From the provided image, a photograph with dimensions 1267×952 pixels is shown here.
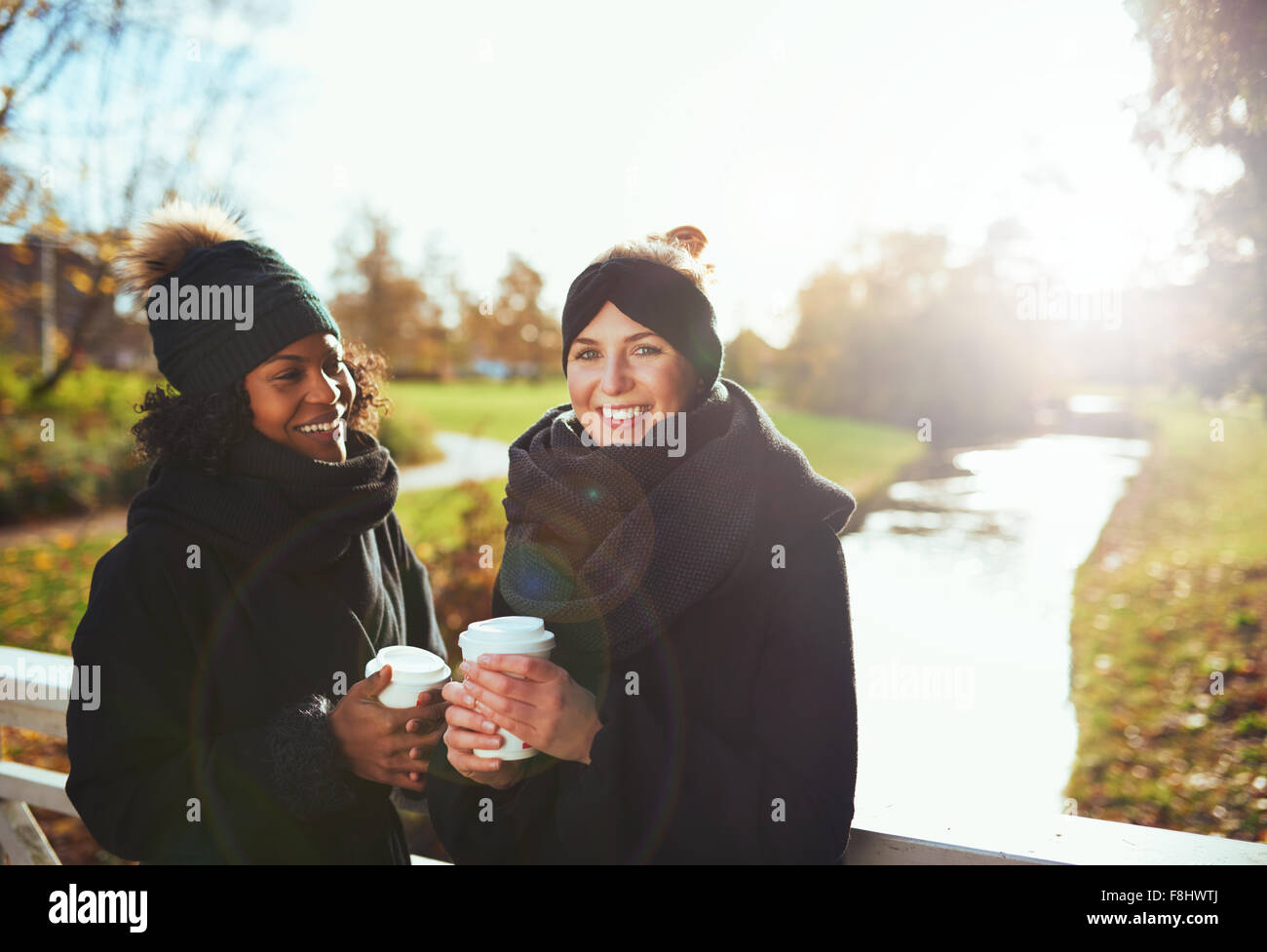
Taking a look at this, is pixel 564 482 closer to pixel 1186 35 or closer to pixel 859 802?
pixel 859 802

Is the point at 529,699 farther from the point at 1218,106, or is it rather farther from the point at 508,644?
the point at 1218,106

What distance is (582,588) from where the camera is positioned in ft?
5.79

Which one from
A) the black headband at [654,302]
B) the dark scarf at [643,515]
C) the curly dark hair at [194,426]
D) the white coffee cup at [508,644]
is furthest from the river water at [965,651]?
the curly dark hair at [194,426]

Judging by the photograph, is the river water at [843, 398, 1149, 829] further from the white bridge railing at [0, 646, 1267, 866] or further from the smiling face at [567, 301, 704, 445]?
the smiling face at [567, 301, 704, 445]

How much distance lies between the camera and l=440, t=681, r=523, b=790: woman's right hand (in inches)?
60.2

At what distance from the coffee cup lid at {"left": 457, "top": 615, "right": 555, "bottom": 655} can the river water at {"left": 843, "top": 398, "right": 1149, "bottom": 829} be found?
835 millimetres

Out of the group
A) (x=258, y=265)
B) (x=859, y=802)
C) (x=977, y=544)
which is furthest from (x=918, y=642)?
(x=258, y=265)

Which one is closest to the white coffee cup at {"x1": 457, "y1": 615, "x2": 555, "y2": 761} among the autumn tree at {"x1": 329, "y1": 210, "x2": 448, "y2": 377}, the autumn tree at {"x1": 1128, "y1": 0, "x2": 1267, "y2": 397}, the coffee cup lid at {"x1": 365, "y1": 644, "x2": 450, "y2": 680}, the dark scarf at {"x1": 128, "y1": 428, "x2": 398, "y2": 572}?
the coffee cup lid at {"x1": 365, "y1": 644, "x2": 450, "y2": 680}

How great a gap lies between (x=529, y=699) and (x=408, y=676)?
304 mm

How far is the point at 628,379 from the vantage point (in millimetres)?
1861

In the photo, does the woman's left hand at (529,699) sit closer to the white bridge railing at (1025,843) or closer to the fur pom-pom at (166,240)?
the white bridge railing at (1025,843)

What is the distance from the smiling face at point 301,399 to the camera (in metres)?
2.07

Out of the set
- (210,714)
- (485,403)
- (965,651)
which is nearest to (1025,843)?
(210,714)
